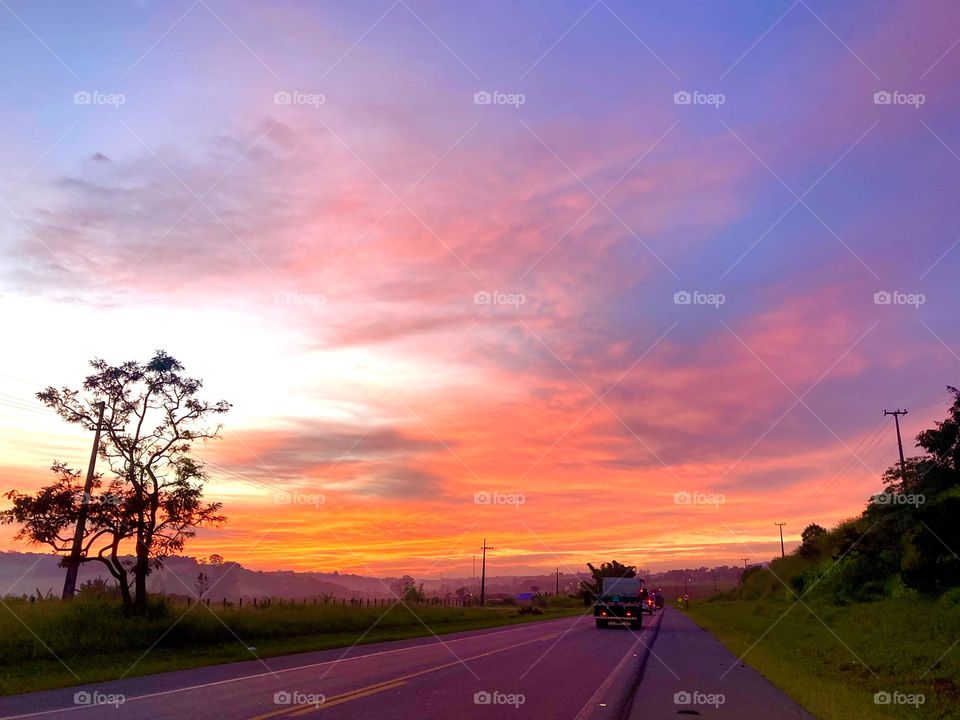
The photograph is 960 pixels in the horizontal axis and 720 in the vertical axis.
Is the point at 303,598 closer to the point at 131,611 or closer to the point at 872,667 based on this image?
the point at 131,611

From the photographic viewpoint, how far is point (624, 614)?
4253 centimetres

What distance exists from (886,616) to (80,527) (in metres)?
31.0

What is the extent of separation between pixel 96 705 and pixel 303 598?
108 feet

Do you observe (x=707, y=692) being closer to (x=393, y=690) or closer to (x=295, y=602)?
(x=393, y=690)

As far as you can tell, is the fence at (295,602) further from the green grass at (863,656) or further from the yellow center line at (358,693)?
the green grass at (863,656)

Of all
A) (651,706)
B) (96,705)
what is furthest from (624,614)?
(96,705)

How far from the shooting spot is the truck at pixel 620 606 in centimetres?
4253
